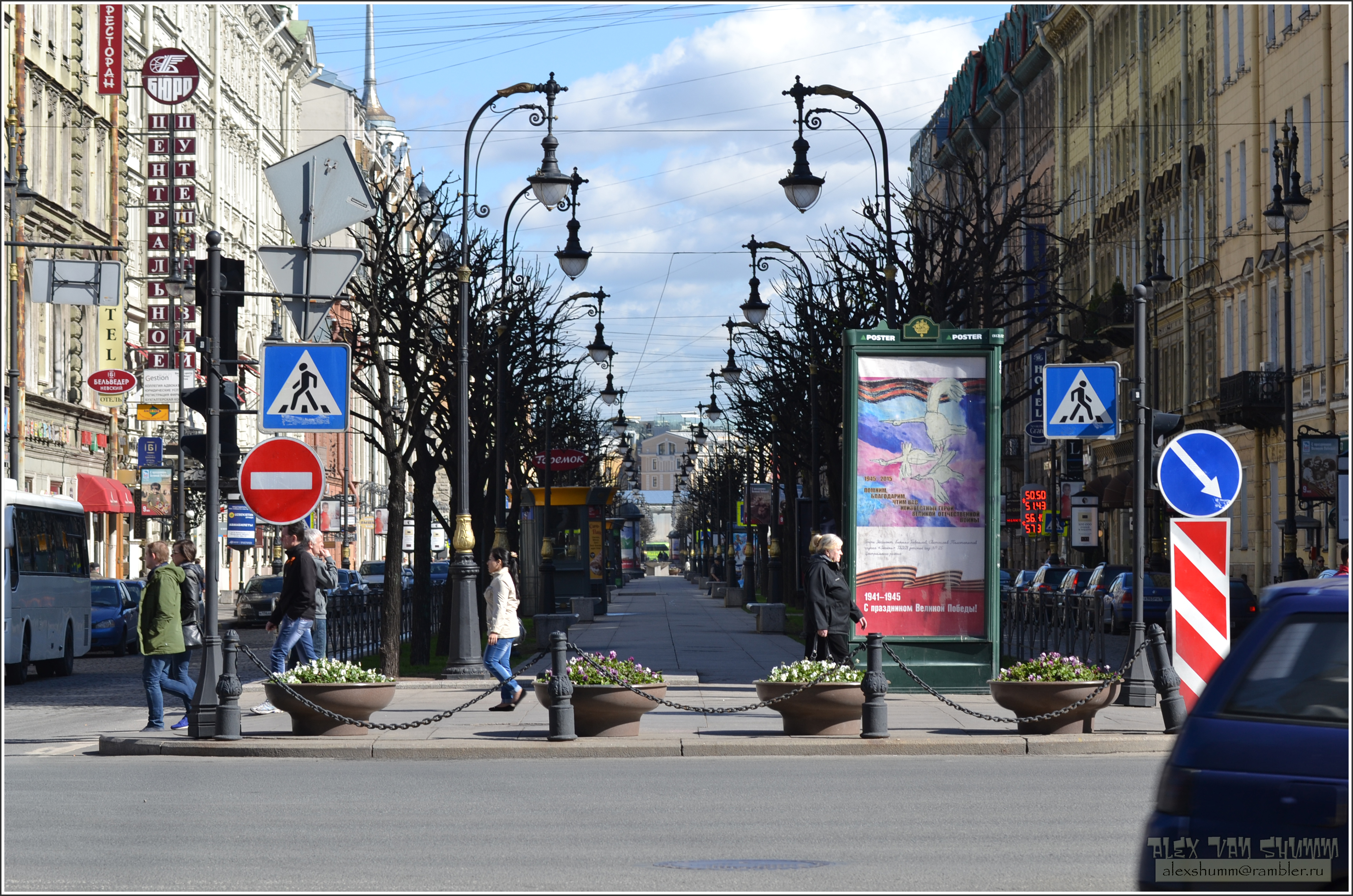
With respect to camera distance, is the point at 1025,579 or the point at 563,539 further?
the point at 1025,579

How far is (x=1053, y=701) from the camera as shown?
57.6 ft

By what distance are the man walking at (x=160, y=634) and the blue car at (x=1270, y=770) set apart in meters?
14.2

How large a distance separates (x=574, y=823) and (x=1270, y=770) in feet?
21.4

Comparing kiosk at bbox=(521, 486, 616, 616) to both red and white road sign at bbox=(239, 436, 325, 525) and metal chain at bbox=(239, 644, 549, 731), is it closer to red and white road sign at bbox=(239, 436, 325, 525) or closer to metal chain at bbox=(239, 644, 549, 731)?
metal chain at bbox=(239, 644, 549, 731)


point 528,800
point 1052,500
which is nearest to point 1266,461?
point 1052,500

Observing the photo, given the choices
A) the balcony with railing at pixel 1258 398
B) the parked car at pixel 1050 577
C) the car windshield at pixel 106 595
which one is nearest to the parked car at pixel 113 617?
the car windshield at pixel 106 595

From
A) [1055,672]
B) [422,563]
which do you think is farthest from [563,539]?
[1055,672]

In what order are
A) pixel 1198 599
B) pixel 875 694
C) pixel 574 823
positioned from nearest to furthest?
pixel 574 823, pixel 1198 599, pixel 875 694

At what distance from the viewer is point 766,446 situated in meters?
64.5

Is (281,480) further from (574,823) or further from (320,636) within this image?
(320,636)

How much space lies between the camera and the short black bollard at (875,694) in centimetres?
1723

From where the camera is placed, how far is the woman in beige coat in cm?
2084

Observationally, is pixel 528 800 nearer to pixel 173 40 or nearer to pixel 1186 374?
pixel 1186 374

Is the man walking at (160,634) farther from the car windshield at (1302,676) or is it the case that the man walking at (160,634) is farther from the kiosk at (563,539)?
the kiosk at (563,539)
